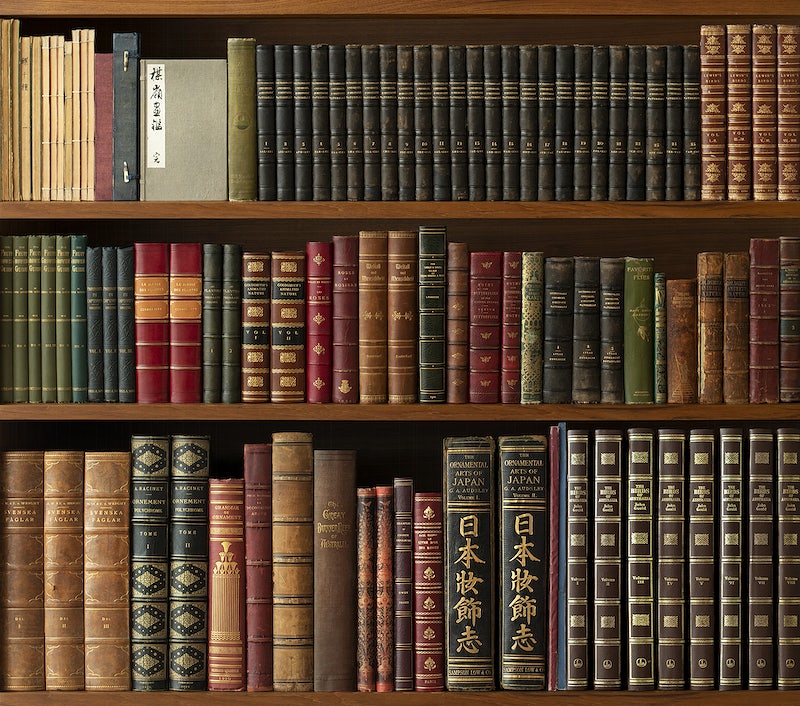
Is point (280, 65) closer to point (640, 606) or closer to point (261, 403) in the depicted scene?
point (261, 403)

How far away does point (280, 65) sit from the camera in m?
1.70

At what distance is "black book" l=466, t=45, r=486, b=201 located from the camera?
1.70 m

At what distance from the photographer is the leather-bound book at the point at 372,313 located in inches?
67.3

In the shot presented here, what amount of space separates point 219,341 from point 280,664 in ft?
1.65

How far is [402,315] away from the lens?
67.3 inches

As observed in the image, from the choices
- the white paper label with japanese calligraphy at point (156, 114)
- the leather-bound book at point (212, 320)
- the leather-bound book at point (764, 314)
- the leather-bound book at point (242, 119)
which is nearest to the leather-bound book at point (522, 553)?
the leather-bound book at point (764, 314)

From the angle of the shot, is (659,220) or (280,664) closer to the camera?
(280,664)

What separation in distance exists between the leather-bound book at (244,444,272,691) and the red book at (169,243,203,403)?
0.46 feet

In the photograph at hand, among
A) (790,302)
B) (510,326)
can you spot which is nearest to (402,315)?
(510,326)

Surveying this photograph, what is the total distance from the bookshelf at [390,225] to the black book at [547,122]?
4 centimetres

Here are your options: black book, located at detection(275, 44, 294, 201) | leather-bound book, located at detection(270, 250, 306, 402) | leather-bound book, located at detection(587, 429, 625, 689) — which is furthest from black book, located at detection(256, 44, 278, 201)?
leather-bound book, located at detection(587, 429, 625, 689)

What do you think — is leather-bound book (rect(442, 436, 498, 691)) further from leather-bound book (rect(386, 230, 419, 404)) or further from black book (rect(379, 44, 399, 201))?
black book (rect(379, 44, 399, 201))

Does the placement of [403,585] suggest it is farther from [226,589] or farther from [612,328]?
[612,328]

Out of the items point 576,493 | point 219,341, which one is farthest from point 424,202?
point 576,493
